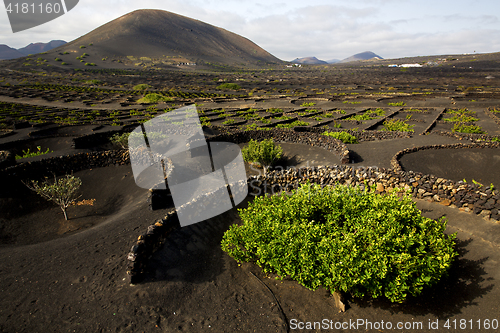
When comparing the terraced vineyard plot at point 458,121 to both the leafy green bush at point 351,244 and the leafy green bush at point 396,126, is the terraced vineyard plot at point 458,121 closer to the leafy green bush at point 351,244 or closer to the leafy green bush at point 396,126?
the leafy green bush at point 396,126

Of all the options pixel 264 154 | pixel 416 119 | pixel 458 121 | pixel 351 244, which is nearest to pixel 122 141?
pixel 264 154

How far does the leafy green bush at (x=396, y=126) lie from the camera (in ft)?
82.4

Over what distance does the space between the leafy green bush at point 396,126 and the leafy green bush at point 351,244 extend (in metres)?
21.9

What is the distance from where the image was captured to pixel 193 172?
50.8 feet

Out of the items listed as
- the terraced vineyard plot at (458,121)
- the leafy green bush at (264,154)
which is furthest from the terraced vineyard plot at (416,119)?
the leafy green bush at (264,154)

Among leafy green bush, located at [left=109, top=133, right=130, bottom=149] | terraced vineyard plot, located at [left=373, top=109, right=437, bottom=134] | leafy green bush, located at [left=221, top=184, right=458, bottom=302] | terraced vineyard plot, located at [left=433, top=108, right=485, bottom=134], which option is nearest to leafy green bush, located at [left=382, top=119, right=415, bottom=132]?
terraced vineyard plot, located at [left=373, top=109, right=437, bottom=134]

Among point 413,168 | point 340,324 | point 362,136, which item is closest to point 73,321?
point 340,324

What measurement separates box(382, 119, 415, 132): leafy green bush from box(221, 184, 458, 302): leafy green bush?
72.0ft

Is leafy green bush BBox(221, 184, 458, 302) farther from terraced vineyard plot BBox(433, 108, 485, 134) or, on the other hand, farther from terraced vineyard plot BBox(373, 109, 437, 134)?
terraced vineyard plot BBox(433, 108, 485, 134)

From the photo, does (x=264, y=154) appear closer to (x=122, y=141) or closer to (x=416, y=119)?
(x=122, y=141)

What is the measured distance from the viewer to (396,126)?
1027 inches

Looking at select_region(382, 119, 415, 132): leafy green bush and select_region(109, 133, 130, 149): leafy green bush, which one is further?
select_region(382, 119, 415, 132): leafy green bush

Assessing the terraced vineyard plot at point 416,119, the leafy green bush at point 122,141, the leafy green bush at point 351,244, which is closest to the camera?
the leafy green bush at point 351,244

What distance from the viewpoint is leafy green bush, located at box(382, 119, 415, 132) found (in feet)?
82.4
